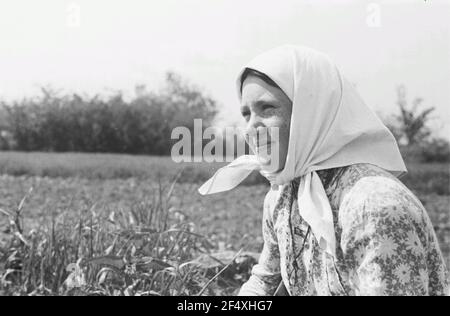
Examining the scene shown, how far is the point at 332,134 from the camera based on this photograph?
5.29ft

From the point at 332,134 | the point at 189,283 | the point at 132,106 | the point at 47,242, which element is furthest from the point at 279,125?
the point at 132,106

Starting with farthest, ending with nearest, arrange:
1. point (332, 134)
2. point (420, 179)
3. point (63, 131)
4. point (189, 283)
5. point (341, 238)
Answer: point (63, 131) → point (420, 179) → point (189, 283) → point (332, 134) → point (341, 238)

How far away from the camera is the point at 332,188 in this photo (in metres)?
1.60

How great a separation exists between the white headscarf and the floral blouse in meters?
0.05

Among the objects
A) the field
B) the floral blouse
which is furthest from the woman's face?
the field

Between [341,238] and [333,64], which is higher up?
[333,64]

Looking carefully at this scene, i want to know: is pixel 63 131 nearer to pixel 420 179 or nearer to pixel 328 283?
pixel 420 179

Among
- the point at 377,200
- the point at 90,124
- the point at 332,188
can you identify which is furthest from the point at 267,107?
the point at 90,124

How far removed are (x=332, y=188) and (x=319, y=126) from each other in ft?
0.54

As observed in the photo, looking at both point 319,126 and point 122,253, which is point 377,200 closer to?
point 319,126

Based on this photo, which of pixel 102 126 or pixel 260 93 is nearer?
pixel 260 93

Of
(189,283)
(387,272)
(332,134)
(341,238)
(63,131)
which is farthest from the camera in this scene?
Result: (63,131)

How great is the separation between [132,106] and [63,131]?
2.00 m

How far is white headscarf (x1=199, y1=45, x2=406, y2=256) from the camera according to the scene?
1604 mm
